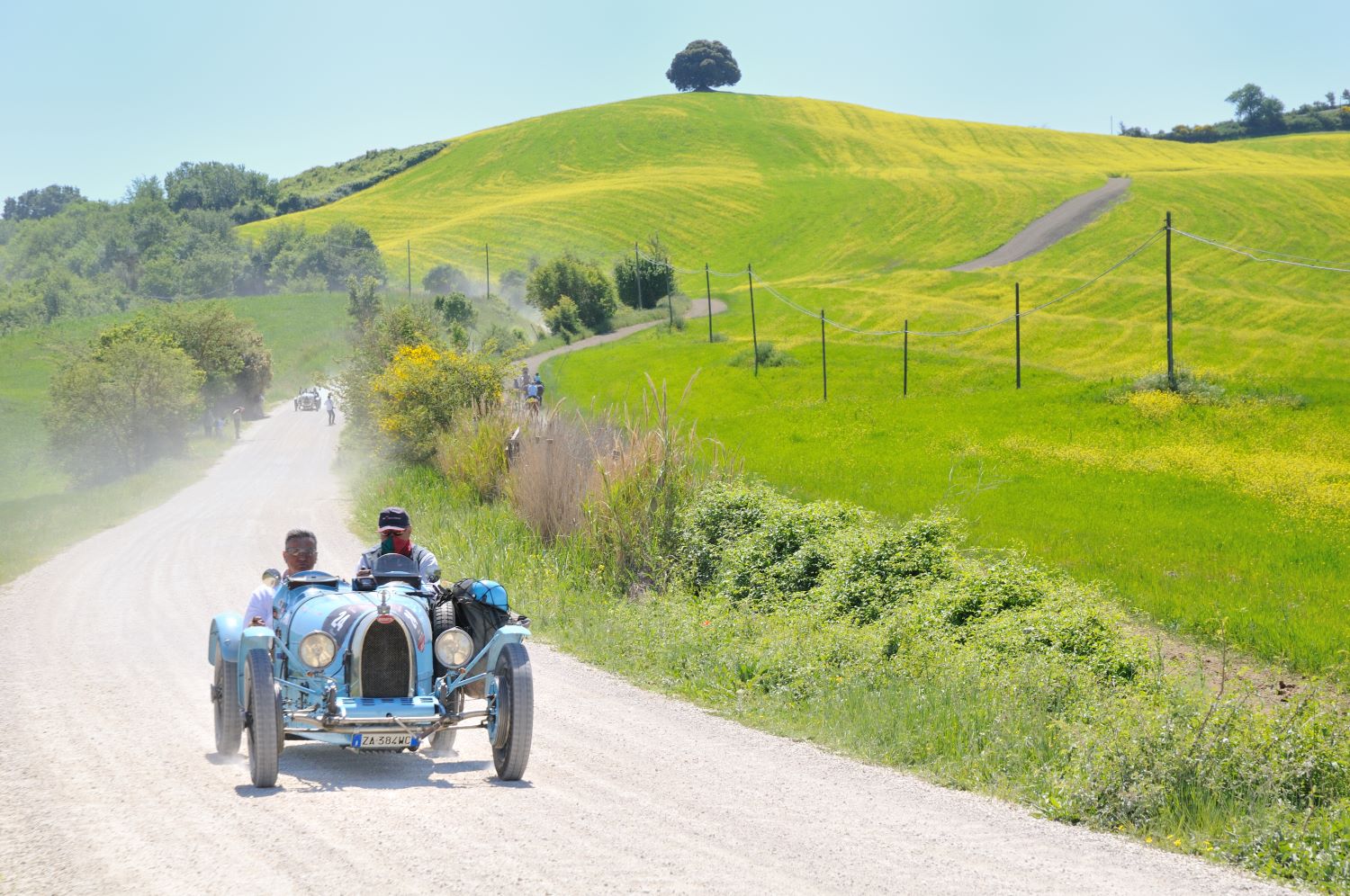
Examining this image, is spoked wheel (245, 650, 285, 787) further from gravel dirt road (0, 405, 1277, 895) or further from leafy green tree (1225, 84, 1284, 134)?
leafy green tree (1225, 84, 1284, 134)

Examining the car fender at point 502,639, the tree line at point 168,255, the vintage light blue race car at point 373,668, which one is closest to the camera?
the vintage light blue race car at point 373,668

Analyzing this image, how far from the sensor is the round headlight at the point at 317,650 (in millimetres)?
8391

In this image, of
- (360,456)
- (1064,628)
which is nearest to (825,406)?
(360,456)

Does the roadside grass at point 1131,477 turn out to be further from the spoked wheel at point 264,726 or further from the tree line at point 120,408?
the tree line at point 120,408

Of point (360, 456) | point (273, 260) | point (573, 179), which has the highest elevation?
point (573, 179)

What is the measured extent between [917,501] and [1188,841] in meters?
16.9

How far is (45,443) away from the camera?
66688 mm

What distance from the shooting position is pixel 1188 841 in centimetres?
810

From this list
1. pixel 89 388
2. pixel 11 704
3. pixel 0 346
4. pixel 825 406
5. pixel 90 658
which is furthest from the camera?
pixel 0 346

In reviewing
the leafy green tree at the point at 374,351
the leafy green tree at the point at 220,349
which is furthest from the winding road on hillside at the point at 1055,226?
the leafy green tree at the point at 374,351

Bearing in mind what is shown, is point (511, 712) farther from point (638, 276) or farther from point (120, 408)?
point (638, 276)

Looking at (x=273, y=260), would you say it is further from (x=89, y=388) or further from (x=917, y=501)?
(x=917, y=501)

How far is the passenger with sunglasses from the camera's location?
9562 millimetres

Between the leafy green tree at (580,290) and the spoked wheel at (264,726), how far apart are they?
284 feet
